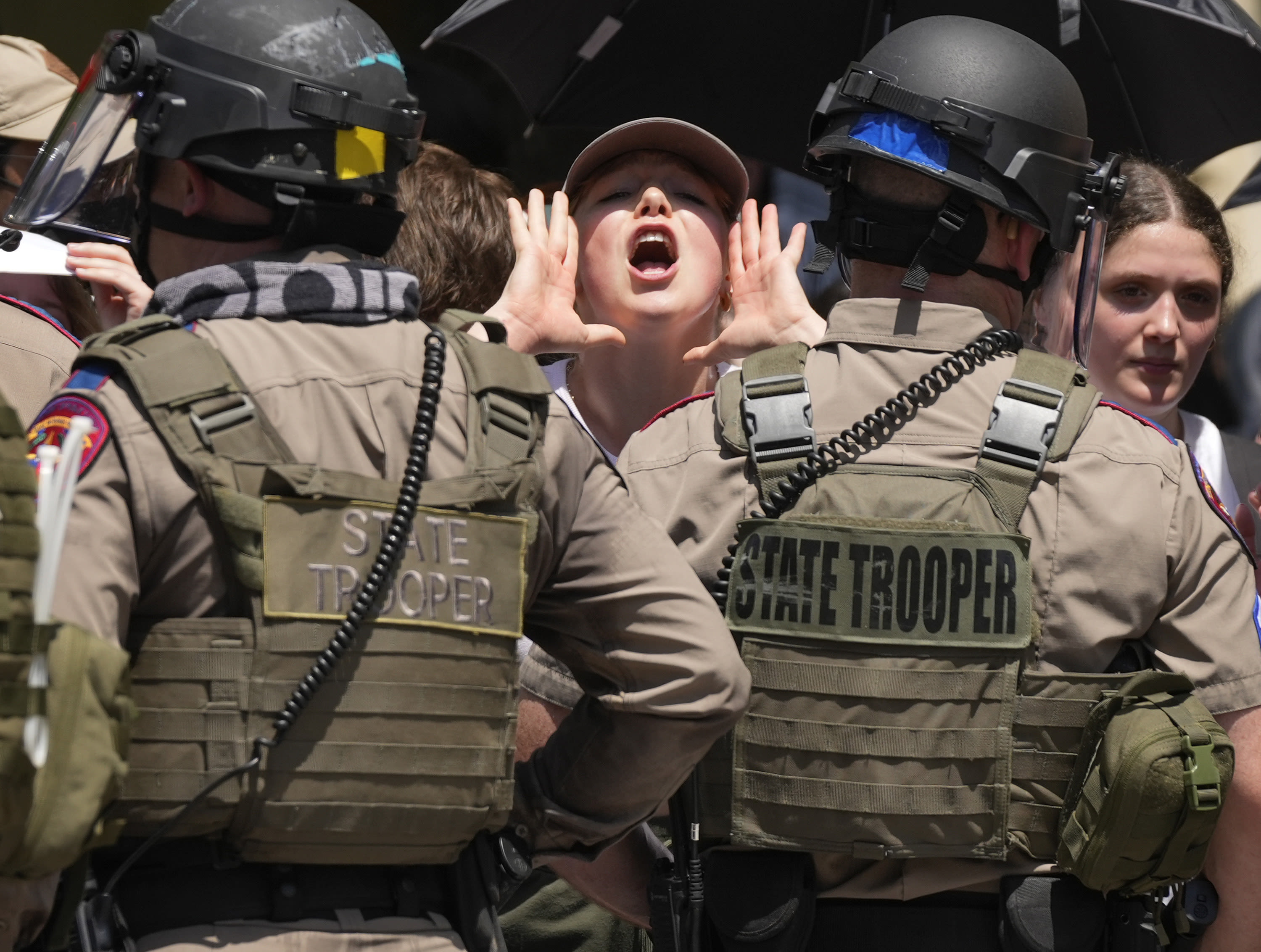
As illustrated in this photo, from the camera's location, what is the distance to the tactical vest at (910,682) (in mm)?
2777

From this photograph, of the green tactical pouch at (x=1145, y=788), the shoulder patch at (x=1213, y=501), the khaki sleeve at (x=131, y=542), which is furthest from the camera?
the shoulder patch at (x=1213, y=501)

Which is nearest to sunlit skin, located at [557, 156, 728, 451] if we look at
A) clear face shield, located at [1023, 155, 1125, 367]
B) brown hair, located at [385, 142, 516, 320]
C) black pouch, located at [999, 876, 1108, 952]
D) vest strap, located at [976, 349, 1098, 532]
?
brown hair, located at [385, 142, 516, 320]

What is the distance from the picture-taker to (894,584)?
2.77 metres

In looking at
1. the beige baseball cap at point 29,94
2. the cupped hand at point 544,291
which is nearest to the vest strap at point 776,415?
the cupped hand at point 544,291

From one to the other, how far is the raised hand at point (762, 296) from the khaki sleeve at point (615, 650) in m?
1.53

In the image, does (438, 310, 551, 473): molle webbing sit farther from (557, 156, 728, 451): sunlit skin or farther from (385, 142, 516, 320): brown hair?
(557, 156, 728, 451): sunlit skin

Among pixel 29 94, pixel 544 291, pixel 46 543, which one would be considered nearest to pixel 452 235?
pixel 544 291

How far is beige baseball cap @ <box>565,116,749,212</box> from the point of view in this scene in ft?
13.9

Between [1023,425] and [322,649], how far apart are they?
4.15ft

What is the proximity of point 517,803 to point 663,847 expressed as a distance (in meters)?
0.50

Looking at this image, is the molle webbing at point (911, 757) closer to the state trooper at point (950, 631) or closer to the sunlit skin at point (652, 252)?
the state trooper at point (950, 631)

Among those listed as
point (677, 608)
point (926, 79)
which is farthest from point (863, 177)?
point (677, 608)

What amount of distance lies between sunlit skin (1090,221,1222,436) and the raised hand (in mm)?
826

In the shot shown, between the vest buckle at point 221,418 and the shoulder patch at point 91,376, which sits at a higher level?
the shoulder patch at point 91,376
